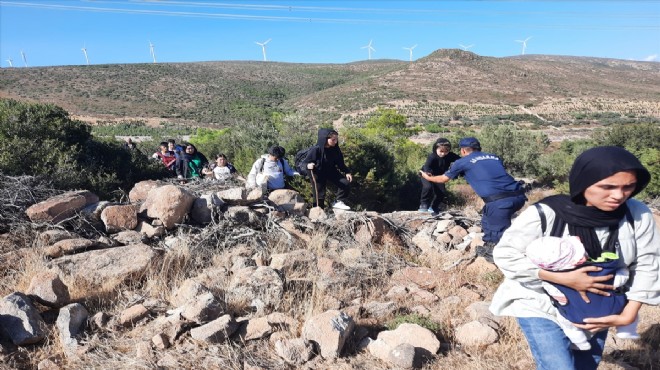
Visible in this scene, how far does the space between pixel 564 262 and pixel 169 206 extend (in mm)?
4178

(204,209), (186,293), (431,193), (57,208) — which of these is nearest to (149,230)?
(204,209)

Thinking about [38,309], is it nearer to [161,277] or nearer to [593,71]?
[161,277]

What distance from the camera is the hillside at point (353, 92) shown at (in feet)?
177

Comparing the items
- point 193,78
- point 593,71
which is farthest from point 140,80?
point 593,71

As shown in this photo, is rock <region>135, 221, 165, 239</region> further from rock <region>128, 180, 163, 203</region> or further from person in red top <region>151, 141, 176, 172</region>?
person in red top <region>151, 141, 176, 172</region>

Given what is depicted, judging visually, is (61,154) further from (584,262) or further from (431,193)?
(584,262)

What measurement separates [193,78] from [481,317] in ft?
268

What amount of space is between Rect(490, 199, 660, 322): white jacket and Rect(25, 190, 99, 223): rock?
4.65 metres

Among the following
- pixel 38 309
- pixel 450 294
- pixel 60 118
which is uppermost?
pixel 60 118

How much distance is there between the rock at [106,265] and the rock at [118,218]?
0.72 m

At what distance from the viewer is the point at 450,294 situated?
12.3 feet

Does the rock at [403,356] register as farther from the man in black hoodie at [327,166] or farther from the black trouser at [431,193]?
the black trouser at [431,193]

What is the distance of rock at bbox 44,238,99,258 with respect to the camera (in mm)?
3803

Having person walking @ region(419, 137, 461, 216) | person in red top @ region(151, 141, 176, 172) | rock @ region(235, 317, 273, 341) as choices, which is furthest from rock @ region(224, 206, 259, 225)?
person in red top @ region(151, 141, 176, 172)
